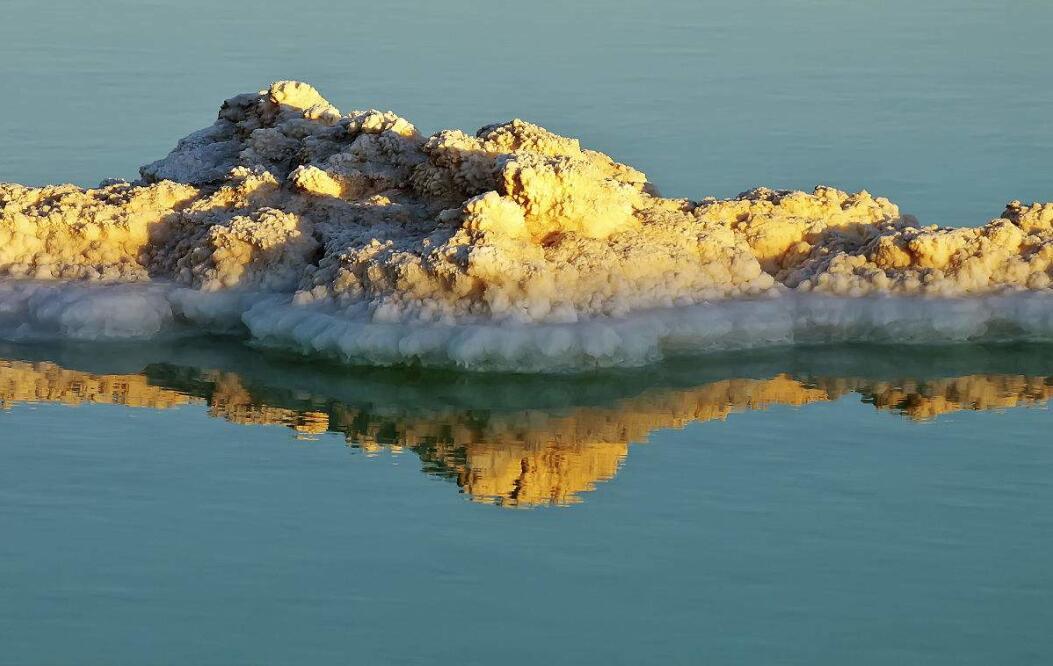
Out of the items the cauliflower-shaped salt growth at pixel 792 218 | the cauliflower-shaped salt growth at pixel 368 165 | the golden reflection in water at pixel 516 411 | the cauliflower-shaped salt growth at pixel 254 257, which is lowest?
the golden reflection in water at pixel 516 411

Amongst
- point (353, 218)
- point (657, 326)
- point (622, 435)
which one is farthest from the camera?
point (353, 218)

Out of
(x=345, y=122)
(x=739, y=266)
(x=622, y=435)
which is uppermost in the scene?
(x=345, y=122)

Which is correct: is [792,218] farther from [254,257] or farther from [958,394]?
[254,257]

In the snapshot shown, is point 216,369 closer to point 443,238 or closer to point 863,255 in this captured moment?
point 443,238

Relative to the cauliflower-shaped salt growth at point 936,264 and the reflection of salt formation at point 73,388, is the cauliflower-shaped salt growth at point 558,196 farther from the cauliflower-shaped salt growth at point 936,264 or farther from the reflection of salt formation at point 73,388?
the reflection of salt formation at point 73,388

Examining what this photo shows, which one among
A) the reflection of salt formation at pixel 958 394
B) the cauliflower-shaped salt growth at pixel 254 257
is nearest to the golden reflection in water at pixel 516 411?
the reflection of salt formation at pixel 958 394

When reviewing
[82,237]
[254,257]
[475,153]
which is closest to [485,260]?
[475,153]

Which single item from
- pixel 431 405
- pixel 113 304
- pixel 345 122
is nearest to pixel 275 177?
pixel 345 122

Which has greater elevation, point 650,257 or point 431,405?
point 650,257
